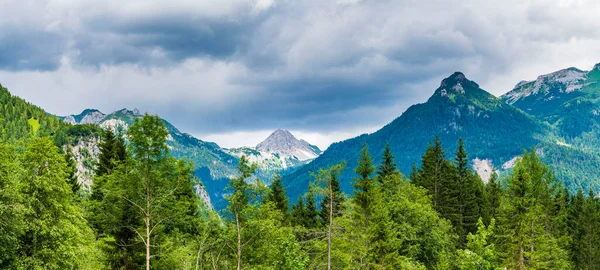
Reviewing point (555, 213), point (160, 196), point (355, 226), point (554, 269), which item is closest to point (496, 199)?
point (555, 213)

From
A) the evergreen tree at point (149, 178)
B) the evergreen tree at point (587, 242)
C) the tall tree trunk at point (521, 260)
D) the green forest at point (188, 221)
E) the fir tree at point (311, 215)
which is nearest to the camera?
the green forest at point (188, 221)

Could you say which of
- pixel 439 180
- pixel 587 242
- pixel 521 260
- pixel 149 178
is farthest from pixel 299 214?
pixel 149 178

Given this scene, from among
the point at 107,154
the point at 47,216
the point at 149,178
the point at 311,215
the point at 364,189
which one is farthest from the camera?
the point at 311,215

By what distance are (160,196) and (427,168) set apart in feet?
168

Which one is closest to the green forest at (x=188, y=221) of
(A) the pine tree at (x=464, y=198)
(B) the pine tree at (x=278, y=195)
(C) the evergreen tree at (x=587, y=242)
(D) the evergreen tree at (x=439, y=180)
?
(D) the evergreen tree at (x=439, y=180)

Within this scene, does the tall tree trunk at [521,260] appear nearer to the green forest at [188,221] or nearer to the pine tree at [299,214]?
the green forest at [188,221]

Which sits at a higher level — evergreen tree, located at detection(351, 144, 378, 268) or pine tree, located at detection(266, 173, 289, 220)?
pine tree, located at detection(266, 173, 289, 220)

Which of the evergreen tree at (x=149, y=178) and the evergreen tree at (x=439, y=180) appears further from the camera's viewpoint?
the evergreen tree at (x=439, y=180)

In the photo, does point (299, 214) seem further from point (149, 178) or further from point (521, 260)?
point (149, 178)

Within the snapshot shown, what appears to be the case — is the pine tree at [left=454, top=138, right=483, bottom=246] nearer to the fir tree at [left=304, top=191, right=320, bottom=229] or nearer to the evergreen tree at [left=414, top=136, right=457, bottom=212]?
the evergreen tree at [left=414, top=136, right=457, bottom=212]

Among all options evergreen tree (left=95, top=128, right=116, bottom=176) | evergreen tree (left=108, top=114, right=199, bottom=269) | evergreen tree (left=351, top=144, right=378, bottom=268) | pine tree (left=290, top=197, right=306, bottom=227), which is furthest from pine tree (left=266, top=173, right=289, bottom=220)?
evergreen tree (left=108, top=114, right=199, bottom=269)

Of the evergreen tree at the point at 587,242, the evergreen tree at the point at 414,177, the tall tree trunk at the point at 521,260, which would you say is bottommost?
the tall tree trunk at the point at 521,260

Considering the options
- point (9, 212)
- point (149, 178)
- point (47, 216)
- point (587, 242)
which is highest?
point (149, 178)

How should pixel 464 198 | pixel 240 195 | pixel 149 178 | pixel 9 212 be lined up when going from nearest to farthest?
pixel 9 212 → pixel 149 178 → pixel 240 195 → pixel 464 198
